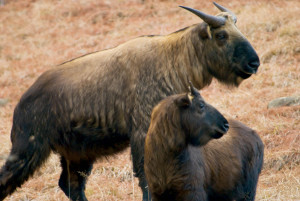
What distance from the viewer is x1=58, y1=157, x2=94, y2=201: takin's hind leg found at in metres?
6.03

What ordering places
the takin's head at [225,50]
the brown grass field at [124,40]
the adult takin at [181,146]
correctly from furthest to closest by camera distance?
the brown grass field at [124,40]
the takin's head at [225,50]
the adult takin at [181,146]

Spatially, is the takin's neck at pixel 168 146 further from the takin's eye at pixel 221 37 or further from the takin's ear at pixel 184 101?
the takin's eye at pixel 221 37

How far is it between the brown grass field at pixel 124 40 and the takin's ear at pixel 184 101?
1618mm

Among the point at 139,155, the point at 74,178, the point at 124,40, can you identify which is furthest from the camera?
the point at 124,40

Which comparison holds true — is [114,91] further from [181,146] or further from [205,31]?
[181,146]

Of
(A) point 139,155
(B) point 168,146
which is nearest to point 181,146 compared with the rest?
(B) point 168,146

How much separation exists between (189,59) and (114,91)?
2.98 ft

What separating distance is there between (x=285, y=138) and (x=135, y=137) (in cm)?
315

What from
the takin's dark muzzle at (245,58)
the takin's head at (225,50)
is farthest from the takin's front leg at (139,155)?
the takin's dark muzzle at (245,58)

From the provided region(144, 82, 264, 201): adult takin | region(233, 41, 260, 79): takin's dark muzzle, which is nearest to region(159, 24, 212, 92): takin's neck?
region(233, 41, 260, 79): takin's dark muzzle

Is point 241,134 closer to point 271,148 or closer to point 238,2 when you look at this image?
point 271,148

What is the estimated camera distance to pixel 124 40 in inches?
594

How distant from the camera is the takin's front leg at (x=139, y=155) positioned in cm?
516

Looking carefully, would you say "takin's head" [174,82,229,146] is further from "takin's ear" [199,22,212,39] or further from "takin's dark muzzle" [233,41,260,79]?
"takin's ear" [199,22,212,39]
